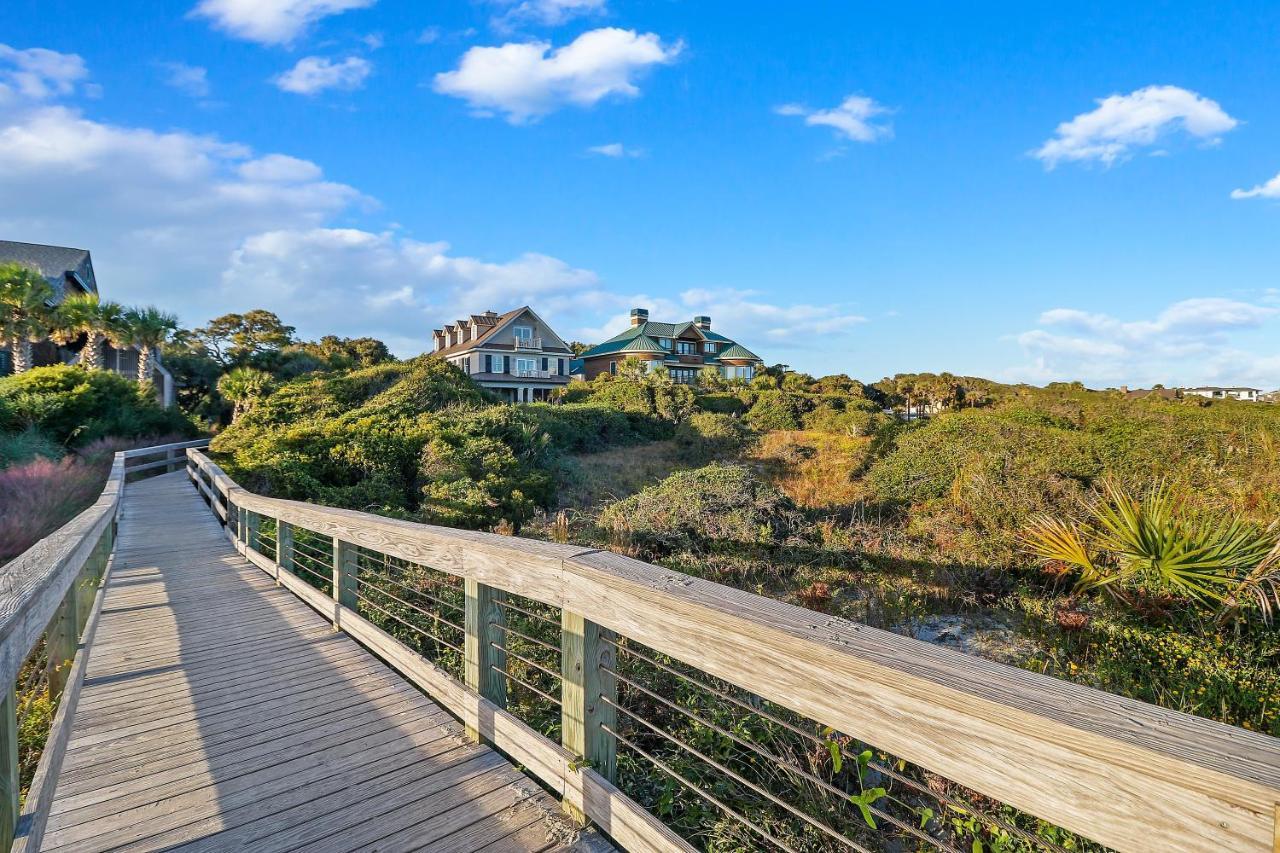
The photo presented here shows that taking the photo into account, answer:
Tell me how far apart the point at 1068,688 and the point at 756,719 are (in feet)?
10.1

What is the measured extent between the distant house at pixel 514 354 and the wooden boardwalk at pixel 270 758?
35342mm

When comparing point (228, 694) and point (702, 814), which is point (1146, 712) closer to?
point (702, 814)

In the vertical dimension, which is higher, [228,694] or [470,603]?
[470,603]

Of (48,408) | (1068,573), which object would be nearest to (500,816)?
(1068,573)

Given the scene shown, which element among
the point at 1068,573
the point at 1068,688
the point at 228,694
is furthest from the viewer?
the point at 1068,573

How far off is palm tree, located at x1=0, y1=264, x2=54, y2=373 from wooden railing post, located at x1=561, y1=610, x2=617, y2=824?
1069 inches

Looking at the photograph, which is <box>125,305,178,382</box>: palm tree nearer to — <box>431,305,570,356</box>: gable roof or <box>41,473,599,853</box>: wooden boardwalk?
<box>431,305,570,356</box>: gable roof

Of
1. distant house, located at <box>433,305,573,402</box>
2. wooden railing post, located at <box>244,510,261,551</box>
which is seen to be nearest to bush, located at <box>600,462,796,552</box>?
wooden railing post, located at <box>244,510,261,551</box>

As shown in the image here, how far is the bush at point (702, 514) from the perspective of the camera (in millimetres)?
9016

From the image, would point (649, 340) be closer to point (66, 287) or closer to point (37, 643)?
point (66, 287)

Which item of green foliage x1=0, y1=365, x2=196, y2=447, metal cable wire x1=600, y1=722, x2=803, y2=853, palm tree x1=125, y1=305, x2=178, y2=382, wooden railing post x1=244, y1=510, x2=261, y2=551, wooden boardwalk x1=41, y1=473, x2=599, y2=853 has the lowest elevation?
wooden boardwalk x1=41, y1=473, x2=599, y2=853

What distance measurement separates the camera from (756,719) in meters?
4.02

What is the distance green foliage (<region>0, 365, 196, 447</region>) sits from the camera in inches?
658

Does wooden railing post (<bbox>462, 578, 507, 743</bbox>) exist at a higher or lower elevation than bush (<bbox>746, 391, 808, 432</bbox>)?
lower
